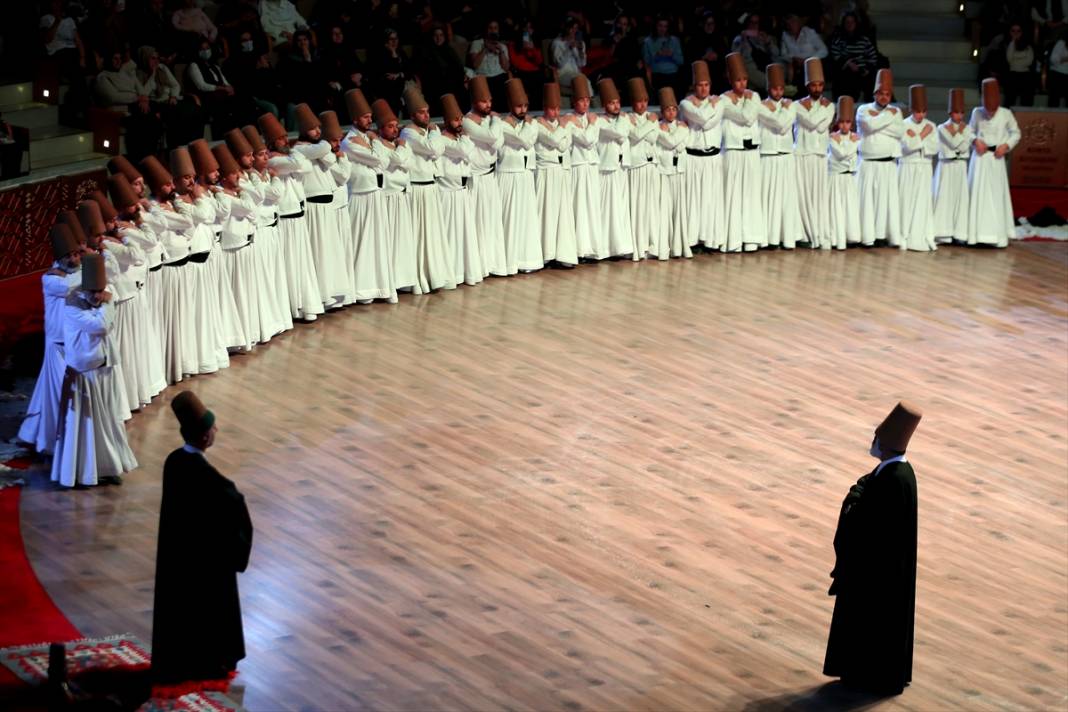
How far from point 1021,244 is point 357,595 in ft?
36.1

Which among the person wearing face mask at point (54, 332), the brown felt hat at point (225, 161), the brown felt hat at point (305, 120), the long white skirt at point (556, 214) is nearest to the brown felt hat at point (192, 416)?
the person wearing face mask at point (54, 332)

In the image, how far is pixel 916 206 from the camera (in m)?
16.9

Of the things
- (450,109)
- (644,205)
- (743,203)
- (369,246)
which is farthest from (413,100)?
(743,203)

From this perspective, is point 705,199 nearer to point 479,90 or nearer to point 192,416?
point 479,90

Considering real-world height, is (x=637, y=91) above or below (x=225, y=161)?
above

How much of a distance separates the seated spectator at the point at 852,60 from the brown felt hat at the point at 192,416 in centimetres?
1360

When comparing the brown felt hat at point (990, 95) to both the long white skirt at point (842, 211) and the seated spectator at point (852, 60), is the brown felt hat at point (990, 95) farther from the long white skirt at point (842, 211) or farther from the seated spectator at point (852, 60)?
the seated spectator at point (852, 60)

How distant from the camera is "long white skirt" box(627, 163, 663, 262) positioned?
16.1 m

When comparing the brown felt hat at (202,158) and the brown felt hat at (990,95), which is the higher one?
the brown felt hat at (202,158)

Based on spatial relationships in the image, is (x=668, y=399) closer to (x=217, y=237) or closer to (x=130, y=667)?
(x=217, y=237)

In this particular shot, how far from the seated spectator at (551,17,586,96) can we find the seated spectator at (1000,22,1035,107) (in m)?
5.41

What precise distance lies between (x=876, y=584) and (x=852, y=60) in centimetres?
1275

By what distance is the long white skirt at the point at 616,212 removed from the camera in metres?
15.9

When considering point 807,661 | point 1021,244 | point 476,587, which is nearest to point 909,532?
point 807,661
